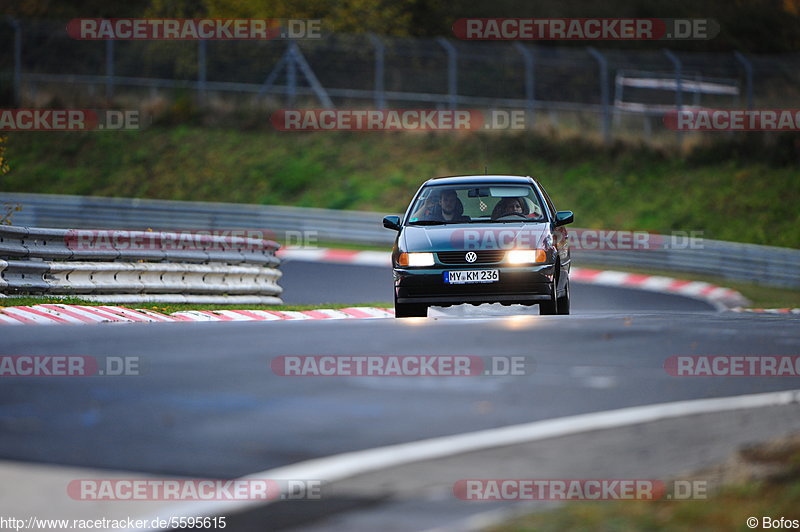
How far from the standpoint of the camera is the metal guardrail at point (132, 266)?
→ 15.0 m

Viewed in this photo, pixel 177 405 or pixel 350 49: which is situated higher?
pixel 350 49

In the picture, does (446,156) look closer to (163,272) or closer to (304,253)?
(304,253)

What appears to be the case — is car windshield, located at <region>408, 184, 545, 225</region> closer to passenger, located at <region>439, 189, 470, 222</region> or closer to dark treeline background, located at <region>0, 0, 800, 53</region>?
passenger, located at <region>439, 189, 470, 222</region>

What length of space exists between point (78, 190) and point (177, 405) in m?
34.1

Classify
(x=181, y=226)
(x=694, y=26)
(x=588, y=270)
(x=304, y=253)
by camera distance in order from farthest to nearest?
(x=694, y=26)
(x=181, y=226)
(x=304, y=253)
(x=588, y=270)

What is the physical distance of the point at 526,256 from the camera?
14008 millimetres

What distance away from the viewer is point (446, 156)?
40.0 metres

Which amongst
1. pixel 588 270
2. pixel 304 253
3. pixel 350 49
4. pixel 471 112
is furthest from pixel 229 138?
pixel 588 270

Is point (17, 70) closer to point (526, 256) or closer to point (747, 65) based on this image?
point (747, 65)
